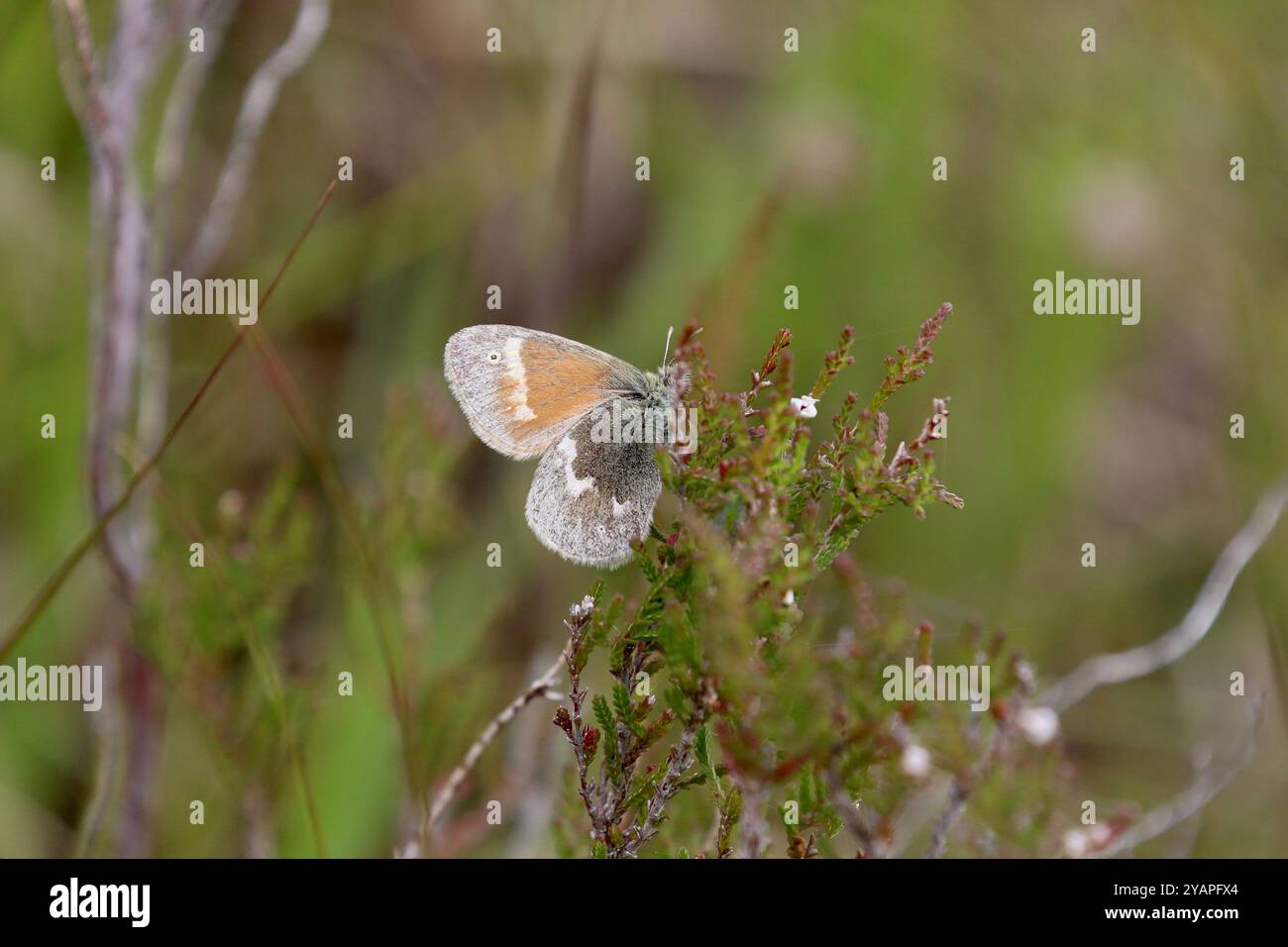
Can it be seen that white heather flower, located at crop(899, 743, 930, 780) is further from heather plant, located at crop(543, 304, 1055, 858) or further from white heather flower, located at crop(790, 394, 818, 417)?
white heather flower, located at crop(790, 394, 818, 417)

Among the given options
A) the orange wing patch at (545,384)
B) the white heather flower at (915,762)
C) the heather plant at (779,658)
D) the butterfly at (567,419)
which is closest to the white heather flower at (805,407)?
the heather plant at (779,658)

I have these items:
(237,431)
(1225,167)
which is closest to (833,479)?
(237,431)

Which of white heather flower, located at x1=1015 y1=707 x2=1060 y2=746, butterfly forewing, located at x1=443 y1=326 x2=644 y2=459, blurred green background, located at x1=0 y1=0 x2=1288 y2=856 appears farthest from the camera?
blurred green background, located at x1=0 y1=0 x2=1288 y2=856

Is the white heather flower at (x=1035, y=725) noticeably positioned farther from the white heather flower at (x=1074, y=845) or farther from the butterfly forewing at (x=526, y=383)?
the butterfly forewing at (x=526, y=383)

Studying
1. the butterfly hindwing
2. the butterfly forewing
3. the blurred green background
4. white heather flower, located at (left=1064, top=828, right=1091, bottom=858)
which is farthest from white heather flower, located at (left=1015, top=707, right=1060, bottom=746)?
the blurred green background

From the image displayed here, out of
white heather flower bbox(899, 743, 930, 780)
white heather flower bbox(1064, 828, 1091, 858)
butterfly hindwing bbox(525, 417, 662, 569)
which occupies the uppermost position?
butterfly hindwing bbox(525, 417, 662, 569)

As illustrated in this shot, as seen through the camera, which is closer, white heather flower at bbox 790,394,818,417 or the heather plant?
the heather plant
